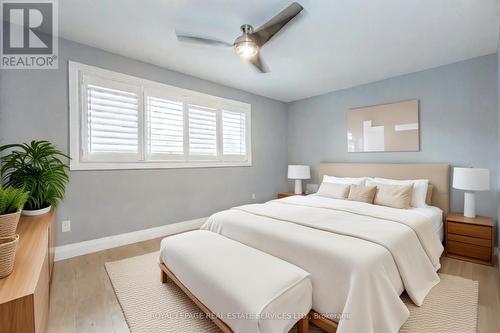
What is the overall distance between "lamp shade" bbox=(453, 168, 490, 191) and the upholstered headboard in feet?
1.57

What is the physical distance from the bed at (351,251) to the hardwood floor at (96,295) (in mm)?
377

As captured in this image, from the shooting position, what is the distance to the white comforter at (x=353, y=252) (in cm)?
146

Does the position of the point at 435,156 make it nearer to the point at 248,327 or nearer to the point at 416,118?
the point at 416,118

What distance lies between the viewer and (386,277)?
5.16 ft

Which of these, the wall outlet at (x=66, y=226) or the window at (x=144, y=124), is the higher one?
the window at (x=144, y=124)

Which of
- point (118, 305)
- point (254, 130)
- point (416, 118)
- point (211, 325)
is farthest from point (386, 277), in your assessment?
point (254, 130)

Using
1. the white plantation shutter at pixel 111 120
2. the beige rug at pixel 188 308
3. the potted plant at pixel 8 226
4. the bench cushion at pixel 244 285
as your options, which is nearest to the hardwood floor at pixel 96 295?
the beige rug at pixel 188 308

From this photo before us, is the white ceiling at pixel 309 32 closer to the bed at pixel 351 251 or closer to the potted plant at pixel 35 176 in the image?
the potted plant at pixel 35 176

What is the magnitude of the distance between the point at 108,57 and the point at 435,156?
15.7ft

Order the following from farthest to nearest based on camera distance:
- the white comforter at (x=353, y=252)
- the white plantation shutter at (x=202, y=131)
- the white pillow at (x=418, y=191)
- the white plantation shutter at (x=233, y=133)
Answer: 1. the white plantation shutter at (x=233, y=133)
2. the white plantation shutter at (x=202, y=131)
3. the white pillow at (x=418, y=191)
4. the white comforter at (x=353, y=252)

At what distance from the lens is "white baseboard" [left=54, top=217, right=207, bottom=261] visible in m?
2.80

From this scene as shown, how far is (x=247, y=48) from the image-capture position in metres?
2.33

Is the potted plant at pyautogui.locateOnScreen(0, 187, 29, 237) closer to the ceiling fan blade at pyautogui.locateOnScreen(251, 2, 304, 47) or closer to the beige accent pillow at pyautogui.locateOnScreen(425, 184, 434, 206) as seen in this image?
the ceiling fan blade at pyautogui.locateOnScreen(251, 2, 304, 47)

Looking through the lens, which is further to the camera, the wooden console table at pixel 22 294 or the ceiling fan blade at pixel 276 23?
the ceiling fan blade at pixel 276 23
